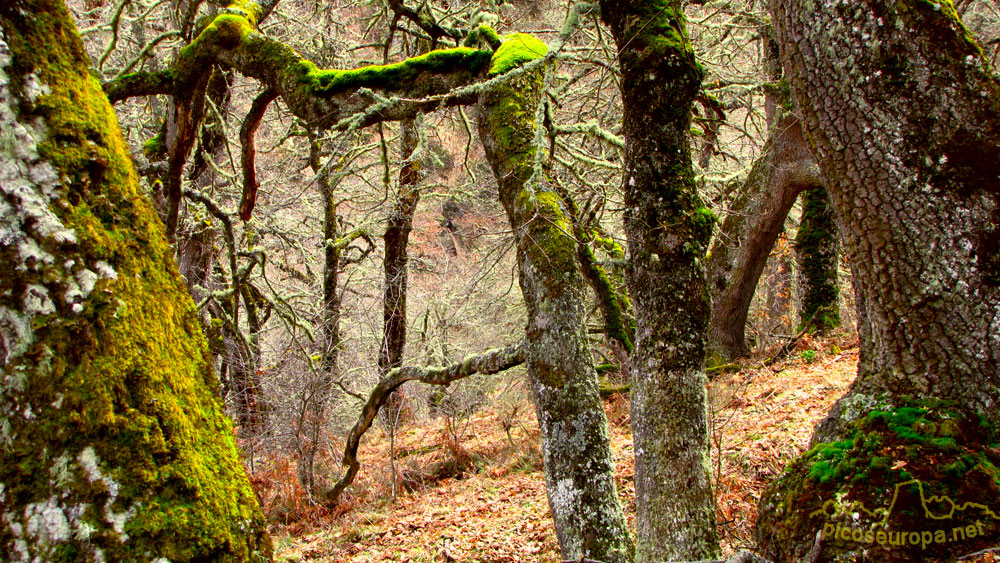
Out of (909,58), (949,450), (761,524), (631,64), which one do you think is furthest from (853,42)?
(761,524)

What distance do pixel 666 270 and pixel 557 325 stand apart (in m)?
0.69

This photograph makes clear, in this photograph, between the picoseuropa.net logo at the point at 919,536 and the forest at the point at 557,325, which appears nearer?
the forest at the point at 557,325

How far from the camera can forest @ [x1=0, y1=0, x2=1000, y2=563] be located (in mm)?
1247

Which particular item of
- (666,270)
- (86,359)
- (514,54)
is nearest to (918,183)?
(666,270)

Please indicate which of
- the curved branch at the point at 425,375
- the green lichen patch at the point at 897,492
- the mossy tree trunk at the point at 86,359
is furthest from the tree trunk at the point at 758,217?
the mossy tree trunk at the point at 86,359

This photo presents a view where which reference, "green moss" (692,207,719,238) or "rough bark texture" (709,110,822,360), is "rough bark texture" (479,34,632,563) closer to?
"green moss" (692,207,719,238)

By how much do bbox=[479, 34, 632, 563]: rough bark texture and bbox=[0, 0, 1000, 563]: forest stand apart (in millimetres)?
18

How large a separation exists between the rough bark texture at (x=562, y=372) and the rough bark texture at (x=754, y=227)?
13.2ft

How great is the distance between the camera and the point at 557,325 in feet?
11.1

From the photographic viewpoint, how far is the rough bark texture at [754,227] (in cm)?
722

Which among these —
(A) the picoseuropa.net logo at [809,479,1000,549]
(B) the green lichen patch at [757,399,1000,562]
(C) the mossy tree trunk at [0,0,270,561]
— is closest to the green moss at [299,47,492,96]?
(C) the mossy tree trunk at [0,0,270,561]

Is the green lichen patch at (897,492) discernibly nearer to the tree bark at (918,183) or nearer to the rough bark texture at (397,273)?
the tree bark at (918,183)

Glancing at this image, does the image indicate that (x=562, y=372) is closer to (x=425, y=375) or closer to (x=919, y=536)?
(x=919, y=536)

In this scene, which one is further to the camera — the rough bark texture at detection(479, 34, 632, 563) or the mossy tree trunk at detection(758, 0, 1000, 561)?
the rough bark texture at detection(479, 34, 632, 563)
